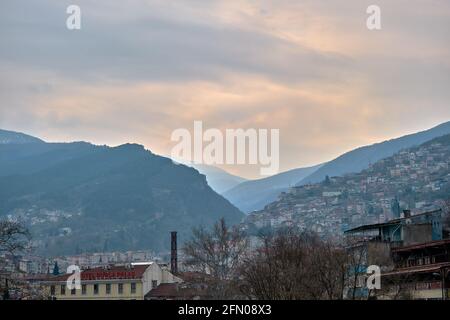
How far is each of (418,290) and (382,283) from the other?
2.26 meters

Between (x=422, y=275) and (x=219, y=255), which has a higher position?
(x=219, y=255)

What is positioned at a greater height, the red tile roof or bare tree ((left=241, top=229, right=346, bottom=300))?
the red tile roof

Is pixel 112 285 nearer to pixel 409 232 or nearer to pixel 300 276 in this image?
pixel 409 232

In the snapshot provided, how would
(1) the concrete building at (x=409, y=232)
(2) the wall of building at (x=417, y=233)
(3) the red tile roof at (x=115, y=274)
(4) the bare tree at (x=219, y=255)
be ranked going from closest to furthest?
(1) the concrete building at (x=409, y=232)
(2) the wall of building at (x=417, y=233)
(4) the bare tree at (x=219, y=255)
(3) the red tile roof at (x=115, y=274)

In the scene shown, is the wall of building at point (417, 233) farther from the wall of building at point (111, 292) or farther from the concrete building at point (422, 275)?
the wall of building at point (111, 292)

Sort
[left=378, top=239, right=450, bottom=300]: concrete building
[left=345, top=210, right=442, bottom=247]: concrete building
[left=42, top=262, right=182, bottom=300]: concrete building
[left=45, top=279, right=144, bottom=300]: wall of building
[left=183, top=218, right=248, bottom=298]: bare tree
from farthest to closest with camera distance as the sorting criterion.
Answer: [left=42, top=262, right=182, bottom=300]: concrete building
[left=45, top=279, right=144, bottom=300]: wall of building
[left=183, top=218, right=248, bottom=298]: bare tree
[left=345, top=210, right=442, bottom=247]: concrete building
[left=378, top=239, right=450, bottom=300]: concrete building

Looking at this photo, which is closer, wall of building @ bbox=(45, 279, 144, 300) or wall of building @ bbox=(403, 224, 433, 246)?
wall of building @ bbox=(403, 224, 433, 246)

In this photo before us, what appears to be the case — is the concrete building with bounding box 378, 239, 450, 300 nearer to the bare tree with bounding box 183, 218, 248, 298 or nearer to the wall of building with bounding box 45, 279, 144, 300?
the bare tree with bounding box 183, 218, 248, 298

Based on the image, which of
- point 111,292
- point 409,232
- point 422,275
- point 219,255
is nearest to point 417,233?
point 409,232

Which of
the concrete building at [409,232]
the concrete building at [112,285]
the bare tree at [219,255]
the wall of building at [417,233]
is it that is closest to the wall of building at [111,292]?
the concrete building at [112,285]

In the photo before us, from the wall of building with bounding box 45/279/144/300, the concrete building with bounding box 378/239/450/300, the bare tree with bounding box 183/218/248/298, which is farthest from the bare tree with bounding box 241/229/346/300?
the wall of building with bounding box 45/279/144/300

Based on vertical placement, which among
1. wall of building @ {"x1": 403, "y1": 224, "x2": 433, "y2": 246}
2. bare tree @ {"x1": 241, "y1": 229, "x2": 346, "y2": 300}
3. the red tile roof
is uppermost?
wall of building @ {"x1": 403, "y1": 224, "x2": 433, "y2": 246}
